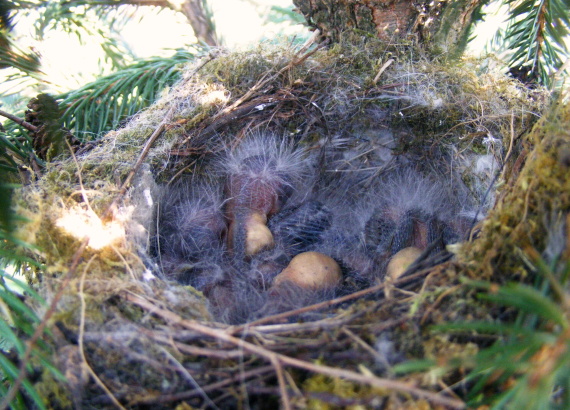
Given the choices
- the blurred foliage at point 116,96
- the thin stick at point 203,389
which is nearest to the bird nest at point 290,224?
the thin stick at point 203,389

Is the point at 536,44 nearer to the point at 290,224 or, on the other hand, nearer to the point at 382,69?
the point at 382,69

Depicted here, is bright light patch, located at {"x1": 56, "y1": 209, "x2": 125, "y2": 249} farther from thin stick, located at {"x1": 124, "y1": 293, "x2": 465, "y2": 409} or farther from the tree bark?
the tree bark

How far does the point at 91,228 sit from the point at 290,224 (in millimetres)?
554

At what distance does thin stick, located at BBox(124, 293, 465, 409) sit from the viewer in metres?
0.44

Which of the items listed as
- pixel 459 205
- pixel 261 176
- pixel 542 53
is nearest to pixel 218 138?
pixel 261 176

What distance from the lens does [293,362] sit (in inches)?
20.9

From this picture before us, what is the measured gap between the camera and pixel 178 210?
1.20m

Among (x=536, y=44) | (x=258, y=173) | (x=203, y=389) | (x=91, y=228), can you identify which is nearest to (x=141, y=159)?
(x=91, y=228)

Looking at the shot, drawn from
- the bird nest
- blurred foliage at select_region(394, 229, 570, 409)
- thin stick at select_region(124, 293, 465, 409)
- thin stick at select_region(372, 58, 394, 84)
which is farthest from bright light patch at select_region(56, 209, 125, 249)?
thin stick at select_region(372, 58, 394, 84)

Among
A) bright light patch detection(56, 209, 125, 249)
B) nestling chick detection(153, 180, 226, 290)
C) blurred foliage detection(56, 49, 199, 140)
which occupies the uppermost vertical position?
blurred foliage detection(56, 49, 199, 140)

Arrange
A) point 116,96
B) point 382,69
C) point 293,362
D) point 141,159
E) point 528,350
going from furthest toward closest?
point 116,96 → point 382,69 → point 141,159 → point 293,362 → point 528,350

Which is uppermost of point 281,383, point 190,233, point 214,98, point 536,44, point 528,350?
point 536,44

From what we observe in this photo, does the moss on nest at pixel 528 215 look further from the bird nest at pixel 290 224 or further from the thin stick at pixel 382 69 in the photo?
the thin stick at pixel 382 69

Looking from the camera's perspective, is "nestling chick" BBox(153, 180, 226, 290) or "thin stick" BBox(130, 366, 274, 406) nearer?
"thin stick" BBox(130, 366, 274, 406)
